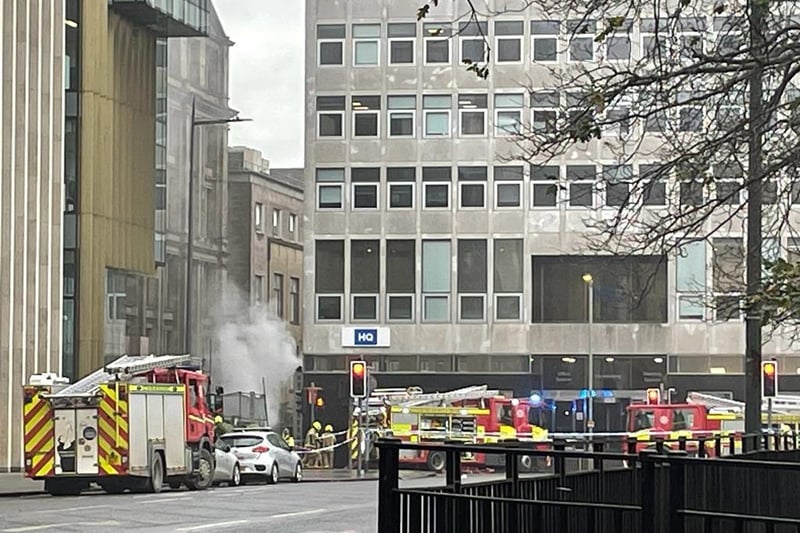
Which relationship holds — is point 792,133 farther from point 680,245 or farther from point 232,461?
point 232,461

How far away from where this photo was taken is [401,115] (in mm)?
63500

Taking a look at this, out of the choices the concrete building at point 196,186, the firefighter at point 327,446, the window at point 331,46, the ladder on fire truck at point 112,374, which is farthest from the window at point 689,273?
the ladder on fire truck at point 112,374

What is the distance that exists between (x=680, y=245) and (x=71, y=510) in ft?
44.4

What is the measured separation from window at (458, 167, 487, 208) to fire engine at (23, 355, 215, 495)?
2903 centimetres

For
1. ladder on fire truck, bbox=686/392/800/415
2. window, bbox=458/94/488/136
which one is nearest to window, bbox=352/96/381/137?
Result: window, bbox=458/94/488/136

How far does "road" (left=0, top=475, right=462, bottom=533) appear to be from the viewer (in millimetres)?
21547

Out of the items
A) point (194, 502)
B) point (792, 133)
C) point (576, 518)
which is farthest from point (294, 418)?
point (576, 518)

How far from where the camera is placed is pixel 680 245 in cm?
1502

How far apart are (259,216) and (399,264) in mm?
15082

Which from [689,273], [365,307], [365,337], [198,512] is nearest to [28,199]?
[365,337]

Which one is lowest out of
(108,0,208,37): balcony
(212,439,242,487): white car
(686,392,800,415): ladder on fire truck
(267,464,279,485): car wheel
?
(267,464,279,485): car wheel

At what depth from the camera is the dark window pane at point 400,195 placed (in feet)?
209

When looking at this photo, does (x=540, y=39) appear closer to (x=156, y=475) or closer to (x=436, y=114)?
(x=436, y=114)

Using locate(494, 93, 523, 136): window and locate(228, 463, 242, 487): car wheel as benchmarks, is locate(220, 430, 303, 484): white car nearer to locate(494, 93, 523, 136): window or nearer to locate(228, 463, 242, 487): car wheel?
locate(228, 463, 242, 487): car wheel
